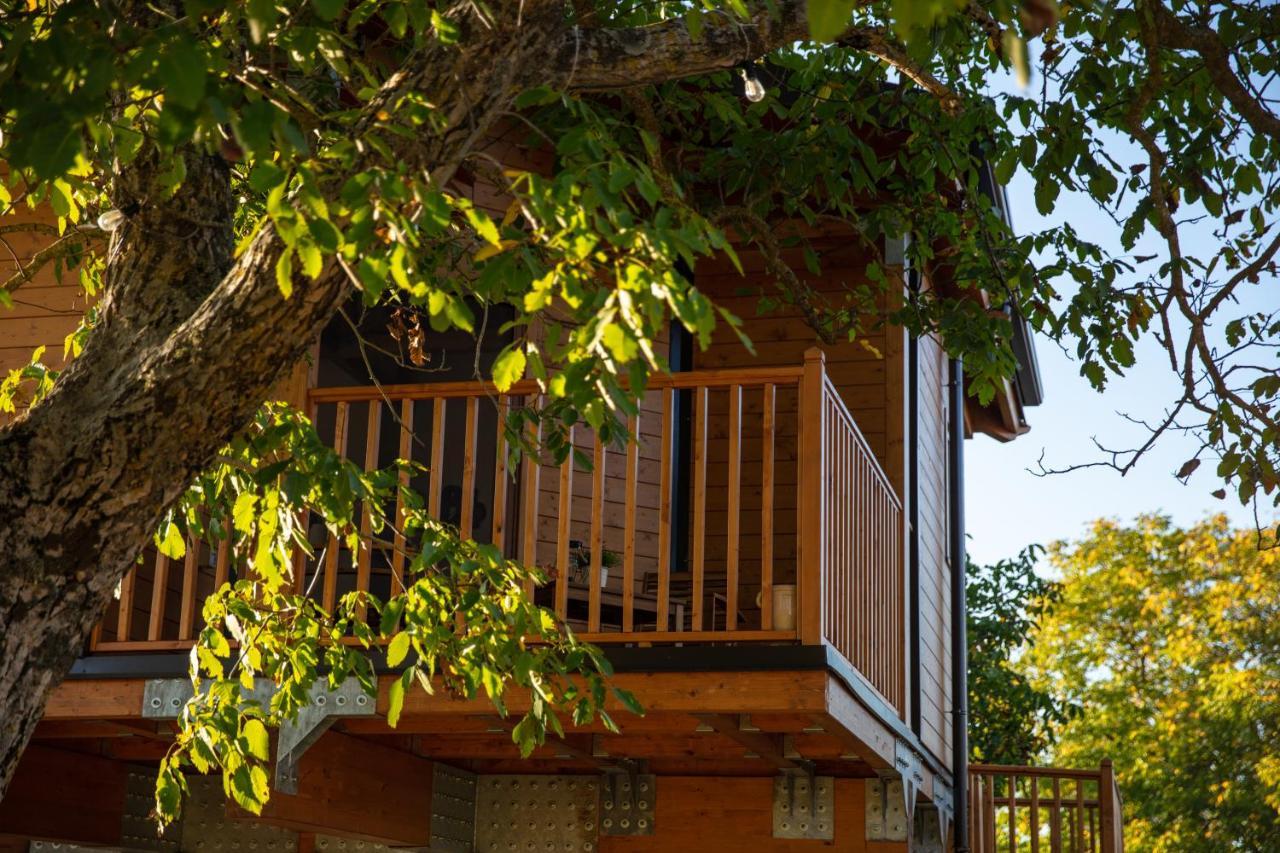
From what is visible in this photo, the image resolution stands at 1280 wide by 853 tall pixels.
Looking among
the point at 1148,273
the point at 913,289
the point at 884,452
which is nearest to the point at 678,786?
the point at 884,452

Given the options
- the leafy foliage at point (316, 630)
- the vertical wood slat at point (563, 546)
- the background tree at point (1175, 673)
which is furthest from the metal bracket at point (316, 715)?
the background tree at point (1175, 673)

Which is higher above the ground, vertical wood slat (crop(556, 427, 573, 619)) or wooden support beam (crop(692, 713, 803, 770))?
vertical wood slat (crop(556, 427, 573, 619))

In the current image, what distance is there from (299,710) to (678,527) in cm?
290

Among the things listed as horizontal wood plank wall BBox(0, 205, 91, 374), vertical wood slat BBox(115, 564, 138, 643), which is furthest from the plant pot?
horizontal wood plank wall BBox(0, 205, 91, 374)

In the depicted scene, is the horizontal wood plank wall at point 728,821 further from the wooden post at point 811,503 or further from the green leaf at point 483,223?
the green leaf at point 483,223

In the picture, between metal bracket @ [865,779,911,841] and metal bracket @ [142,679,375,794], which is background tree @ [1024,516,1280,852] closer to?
metal bracket @ [865,779,911,841]

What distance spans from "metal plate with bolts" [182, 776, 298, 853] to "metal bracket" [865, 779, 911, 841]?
2935 mm

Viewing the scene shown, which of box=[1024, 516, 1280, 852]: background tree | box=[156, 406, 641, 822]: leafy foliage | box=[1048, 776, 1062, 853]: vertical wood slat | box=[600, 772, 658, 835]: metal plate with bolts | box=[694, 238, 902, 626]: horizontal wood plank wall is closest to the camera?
box=[156, 406, 641, 822]: leafy foliage

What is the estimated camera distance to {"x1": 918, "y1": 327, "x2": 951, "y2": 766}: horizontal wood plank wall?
940 centimetres

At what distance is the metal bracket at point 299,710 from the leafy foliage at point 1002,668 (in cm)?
1149

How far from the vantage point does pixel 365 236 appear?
2.94m

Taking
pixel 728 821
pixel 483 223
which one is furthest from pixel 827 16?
pixel 728 821

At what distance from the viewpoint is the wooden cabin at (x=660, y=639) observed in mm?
5844

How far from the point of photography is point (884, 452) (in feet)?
27.5
